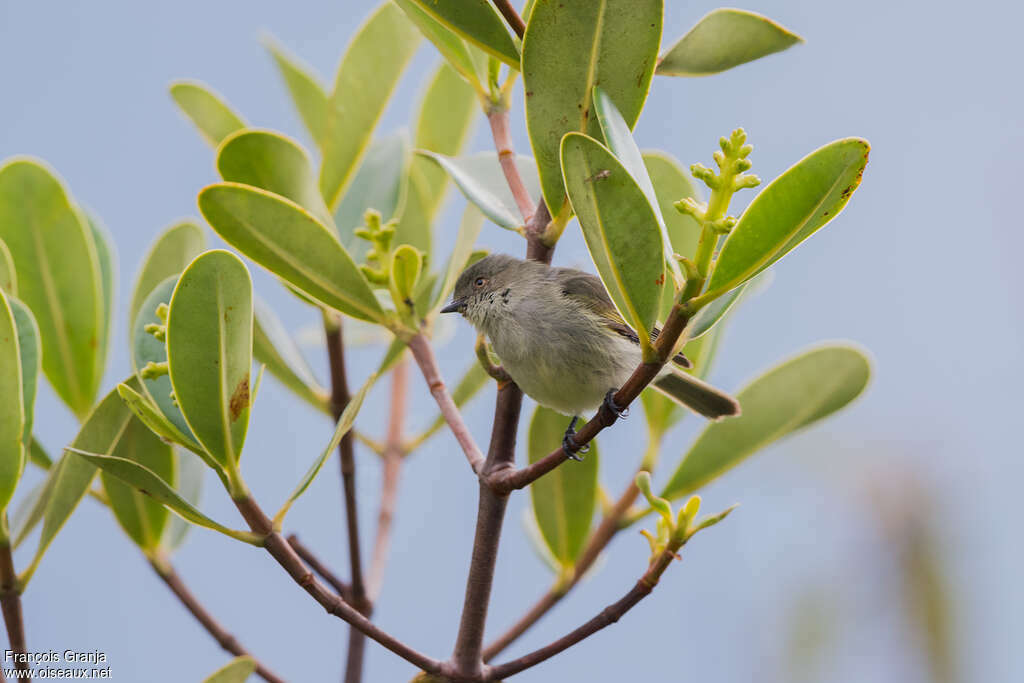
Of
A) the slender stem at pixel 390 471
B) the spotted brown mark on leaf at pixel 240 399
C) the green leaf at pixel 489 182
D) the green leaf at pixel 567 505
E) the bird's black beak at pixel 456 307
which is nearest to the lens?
the spotted brown mark on leaf at pixel 240 399

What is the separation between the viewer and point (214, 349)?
170 centimetres

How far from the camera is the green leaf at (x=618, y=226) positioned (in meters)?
1.41

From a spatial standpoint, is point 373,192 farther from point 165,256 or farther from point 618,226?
point 618,226

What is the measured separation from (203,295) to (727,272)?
808 mm

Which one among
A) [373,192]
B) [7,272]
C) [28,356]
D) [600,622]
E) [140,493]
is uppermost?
[373,192]

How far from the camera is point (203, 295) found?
1.65 metres

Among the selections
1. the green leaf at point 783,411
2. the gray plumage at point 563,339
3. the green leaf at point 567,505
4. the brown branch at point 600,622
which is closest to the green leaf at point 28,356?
the brown branch at point 600,622

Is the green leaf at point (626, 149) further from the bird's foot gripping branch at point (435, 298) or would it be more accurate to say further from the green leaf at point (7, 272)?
the green leaf at point (7, 272)

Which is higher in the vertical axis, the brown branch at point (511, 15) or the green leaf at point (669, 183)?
the brown branch at point (511, 15)

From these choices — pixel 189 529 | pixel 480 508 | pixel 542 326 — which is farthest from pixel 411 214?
pixel 480 508

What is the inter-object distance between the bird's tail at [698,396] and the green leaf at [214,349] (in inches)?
36.2

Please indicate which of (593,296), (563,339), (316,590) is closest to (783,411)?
(563,339)

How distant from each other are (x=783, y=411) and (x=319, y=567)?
104 cm

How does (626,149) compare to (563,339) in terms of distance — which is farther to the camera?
(563,339)
